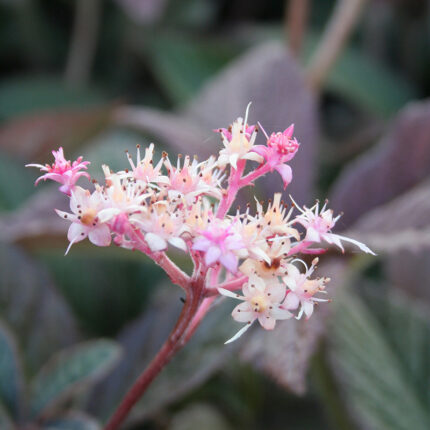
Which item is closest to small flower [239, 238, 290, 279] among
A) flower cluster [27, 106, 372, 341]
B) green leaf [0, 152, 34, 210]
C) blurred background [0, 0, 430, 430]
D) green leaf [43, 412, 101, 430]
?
flower cluster [27, 106, 372, 341]

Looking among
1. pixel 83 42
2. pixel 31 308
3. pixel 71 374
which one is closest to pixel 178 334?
pixel 71 374

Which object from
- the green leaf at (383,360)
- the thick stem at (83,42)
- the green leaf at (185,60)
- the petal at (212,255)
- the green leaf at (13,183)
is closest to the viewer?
the petal at (212,255)

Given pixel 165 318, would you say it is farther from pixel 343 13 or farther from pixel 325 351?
pixel 343 13

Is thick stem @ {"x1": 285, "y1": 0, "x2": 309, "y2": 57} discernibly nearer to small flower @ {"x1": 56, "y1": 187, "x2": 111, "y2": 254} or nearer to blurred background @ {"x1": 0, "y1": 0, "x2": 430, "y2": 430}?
blurred background @ {"x1": 0, "y1": 0, "x2": 430, "y2": 430}

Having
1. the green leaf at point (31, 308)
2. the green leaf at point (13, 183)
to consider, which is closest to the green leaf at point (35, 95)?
the green leaf at point (13, 183)

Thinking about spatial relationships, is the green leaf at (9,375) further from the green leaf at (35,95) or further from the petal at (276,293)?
the green leaf at (35,95)

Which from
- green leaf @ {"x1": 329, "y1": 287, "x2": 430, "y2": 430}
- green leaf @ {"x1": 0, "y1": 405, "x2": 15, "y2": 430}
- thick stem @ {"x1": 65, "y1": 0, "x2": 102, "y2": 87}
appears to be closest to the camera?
green leaf @ {"x1": 0, "y1": 405, "x2": 15, "y2": 430}
